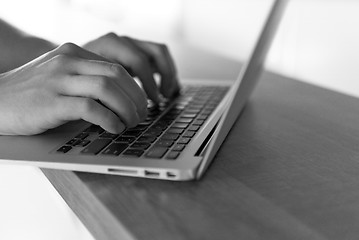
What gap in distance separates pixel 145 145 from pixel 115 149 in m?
0.03

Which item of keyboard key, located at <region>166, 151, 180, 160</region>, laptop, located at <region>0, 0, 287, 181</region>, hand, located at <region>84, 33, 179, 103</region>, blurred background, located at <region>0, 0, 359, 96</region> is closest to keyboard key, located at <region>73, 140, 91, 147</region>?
laptop, located at <region>0, 0, 287, 181</region>

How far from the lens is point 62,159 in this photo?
1.71 feet

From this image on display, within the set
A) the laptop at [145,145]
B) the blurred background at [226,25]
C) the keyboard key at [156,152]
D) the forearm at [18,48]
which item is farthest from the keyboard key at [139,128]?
the blurred background at [226,25]

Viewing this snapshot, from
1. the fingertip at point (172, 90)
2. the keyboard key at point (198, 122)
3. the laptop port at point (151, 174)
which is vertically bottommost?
the fingertip at point (172, 90)

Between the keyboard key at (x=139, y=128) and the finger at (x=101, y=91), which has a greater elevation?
the finger at (x=101, y=91)

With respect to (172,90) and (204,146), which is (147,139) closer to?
(204,146)

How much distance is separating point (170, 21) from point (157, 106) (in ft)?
10.5

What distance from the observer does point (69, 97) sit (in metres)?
0.58

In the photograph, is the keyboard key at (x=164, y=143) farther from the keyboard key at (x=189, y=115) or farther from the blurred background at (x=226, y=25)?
the blurred background at (x=226, y=25)

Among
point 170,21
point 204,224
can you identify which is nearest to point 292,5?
point 170,21

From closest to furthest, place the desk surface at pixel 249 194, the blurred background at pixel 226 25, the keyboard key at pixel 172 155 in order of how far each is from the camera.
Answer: the desk surface at pixel 249 194 → the keyboard key at pixel 172 155 → the blurred background at pixel 226 25

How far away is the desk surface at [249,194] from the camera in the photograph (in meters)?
0.39

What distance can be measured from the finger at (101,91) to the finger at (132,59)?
195 mm

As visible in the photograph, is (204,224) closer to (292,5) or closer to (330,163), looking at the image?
(330,163)
